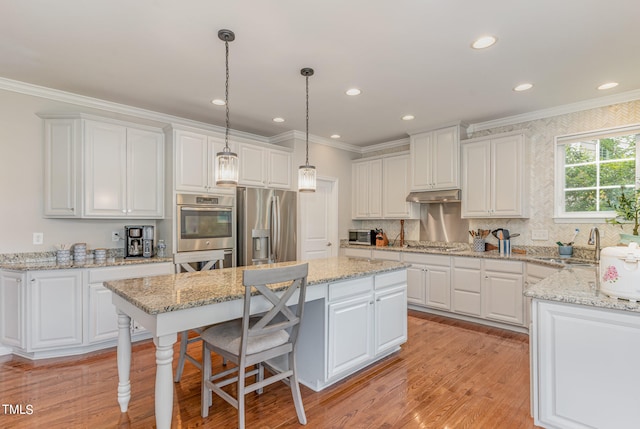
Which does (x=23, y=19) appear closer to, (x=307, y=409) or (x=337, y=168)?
(x=307, y=409)

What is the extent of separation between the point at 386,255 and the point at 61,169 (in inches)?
165

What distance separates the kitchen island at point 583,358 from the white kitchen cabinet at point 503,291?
1.81m

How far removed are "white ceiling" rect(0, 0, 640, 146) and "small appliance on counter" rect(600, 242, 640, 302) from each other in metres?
1.54

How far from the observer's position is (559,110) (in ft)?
12.8

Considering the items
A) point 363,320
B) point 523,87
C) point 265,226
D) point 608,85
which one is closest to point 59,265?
point 265,226

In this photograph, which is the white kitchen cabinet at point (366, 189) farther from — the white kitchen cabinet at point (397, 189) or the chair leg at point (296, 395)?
the chair leg at point (296, 395)

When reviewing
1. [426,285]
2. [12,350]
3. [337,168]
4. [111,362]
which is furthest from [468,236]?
[12,350]

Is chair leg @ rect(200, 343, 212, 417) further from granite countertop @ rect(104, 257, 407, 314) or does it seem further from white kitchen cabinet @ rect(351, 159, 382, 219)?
white kitchen cabinet @ rect(351, 159, 382, 219)

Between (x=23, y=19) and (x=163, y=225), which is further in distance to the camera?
(x=163, y=225)

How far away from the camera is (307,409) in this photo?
2240 mm

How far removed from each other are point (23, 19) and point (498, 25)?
127 inches

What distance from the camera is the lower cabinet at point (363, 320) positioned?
247 centimetres

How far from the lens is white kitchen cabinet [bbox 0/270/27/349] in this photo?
2980 mm

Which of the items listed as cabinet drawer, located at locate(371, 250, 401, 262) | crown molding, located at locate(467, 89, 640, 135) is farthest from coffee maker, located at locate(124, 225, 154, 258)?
crown molding, located at locate(467, 89, 640, 135)
